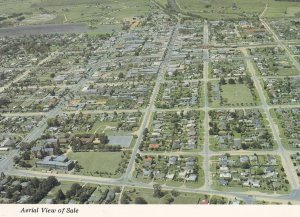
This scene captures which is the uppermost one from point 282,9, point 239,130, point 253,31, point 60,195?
point 282,9

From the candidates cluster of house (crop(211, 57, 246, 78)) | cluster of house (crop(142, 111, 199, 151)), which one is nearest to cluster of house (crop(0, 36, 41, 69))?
cluster of house (crop(211, 57, 246, 78))

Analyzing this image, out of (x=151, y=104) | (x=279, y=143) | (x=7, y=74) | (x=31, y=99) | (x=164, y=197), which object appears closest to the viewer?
(x=164, y=197)

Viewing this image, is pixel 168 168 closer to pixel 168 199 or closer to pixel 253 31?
pixel 168 199

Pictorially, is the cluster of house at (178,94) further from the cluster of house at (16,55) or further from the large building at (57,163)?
the cluster of house at (16,55)

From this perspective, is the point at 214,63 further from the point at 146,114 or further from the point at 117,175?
the point at 117,175

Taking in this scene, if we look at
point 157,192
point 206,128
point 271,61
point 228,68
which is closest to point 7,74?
point 228,68

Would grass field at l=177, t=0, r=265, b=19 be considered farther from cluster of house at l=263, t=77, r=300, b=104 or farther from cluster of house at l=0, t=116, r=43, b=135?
cluster of house at l=0, t=116, r=43, b=135

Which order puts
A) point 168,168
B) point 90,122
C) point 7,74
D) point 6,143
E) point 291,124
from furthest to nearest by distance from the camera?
point 7,74, point 90,122, point 6,143, point 291,124, point 168,168
